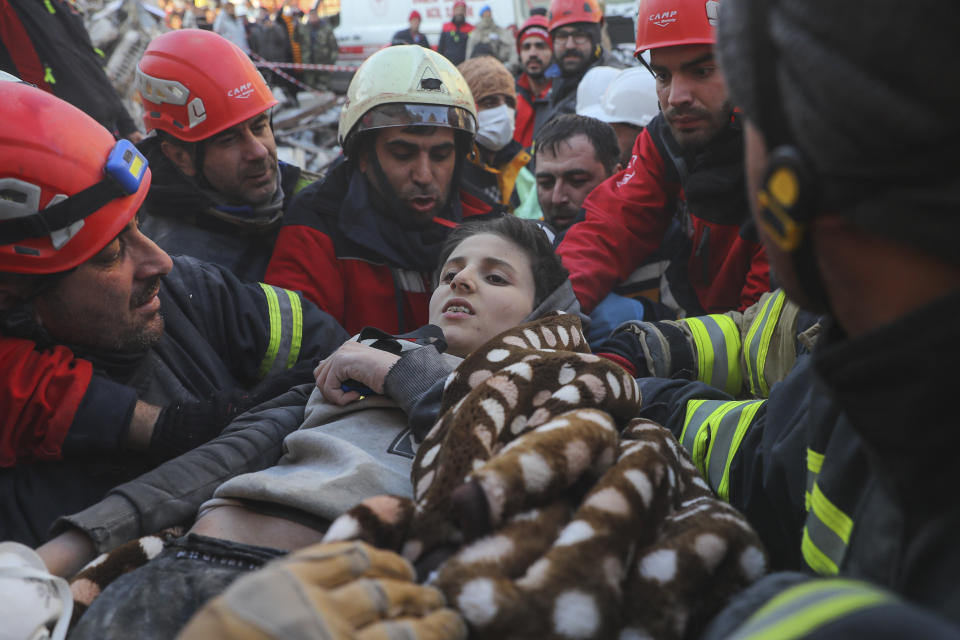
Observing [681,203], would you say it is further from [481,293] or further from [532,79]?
[532,79]

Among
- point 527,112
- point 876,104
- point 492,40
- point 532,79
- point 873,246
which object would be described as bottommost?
point 527,112

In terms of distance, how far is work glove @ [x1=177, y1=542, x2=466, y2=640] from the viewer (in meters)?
0.85

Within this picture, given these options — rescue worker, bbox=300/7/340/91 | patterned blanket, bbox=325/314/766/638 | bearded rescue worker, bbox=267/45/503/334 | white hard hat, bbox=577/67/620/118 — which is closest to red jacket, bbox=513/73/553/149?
white hard hat, bbox=577/67/620/118

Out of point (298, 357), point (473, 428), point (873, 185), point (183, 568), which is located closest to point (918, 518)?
point (873, 185)

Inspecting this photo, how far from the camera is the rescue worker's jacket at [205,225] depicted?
375 centimetres

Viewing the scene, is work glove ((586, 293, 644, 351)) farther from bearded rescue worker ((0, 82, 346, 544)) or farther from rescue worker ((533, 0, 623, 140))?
rescue worker ((533, 0, 623, 140))

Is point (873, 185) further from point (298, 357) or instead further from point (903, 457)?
point (298, 357)

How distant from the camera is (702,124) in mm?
3311

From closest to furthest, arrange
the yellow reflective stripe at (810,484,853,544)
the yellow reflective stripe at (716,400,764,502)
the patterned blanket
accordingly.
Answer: the patterned blanket
the yellow reflective stripe at (810,484,853,544)
the yellow reflective stripe at (716,400,764,502)

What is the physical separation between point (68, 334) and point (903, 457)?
2296 millimetres

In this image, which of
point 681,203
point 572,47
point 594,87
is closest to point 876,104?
point 681,203

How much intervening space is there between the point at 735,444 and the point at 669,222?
87.2 inches

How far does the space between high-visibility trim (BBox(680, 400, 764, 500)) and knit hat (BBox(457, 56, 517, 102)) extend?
16.5ft

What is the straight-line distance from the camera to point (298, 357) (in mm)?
2848
